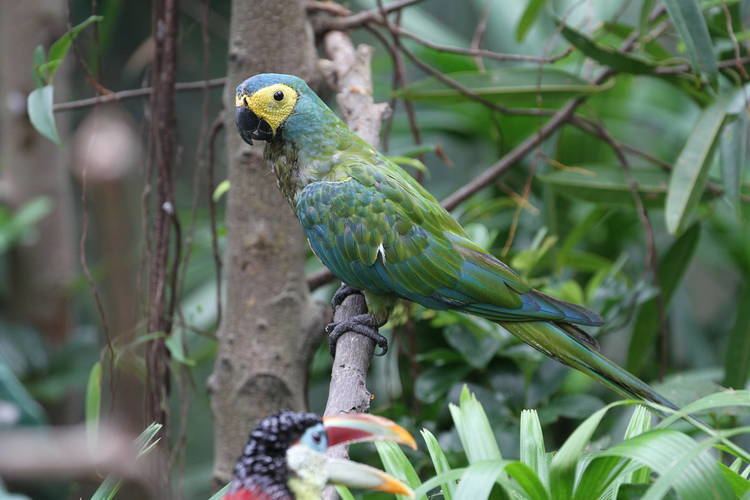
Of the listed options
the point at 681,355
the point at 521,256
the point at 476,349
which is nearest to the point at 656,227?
the point at 681,355

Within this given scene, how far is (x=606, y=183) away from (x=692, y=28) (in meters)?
0.76

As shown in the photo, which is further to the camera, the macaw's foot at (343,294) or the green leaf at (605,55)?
the green leaf at (605,55)

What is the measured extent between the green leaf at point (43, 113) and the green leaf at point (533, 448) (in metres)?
1.32

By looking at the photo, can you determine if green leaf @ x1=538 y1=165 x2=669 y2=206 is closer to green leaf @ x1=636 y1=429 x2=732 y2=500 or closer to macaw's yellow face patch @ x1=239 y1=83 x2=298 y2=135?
macaw's yellow face patch @ x1=239 y1=83 x2=298 y2=135

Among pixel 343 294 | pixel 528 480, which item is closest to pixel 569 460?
pixel 528 480

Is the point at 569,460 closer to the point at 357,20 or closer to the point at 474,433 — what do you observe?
the point at 474,433

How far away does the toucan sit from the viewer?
1.33 meters

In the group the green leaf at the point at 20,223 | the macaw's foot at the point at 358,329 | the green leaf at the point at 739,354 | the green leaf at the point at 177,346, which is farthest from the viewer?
the green leaf at the point at 20,223

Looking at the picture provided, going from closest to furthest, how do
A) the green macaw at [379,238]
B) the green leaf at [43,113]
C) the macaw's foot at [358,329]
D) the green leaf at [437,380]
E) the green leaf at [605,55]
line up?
the macaw's foot at [358,329] < the green macaw at [379,238] < the green leaf at [43,113] < the green leaf at [605,55] < the green leaf at [437,380]

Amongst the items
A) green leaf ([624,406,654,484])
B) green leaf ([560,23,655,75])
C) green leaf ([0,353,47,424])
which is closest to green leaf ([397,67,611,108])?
green leaf ([560,23,655,75])

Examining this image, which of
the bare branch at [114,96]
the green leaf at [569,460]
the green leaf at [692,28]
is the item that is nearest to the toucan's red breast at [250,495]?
the green leaf at [569,460]

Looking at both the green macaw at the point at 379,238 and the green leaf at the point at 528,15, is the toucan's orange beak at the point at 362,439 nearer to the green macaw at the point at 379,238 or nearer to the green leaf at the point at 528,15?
the green macaw at the point at 379,238

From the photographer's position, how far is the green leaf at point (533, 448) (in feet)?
5.07

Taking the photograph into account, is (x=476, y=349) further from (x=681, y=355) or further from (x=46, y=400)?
(x=46, y=400)
